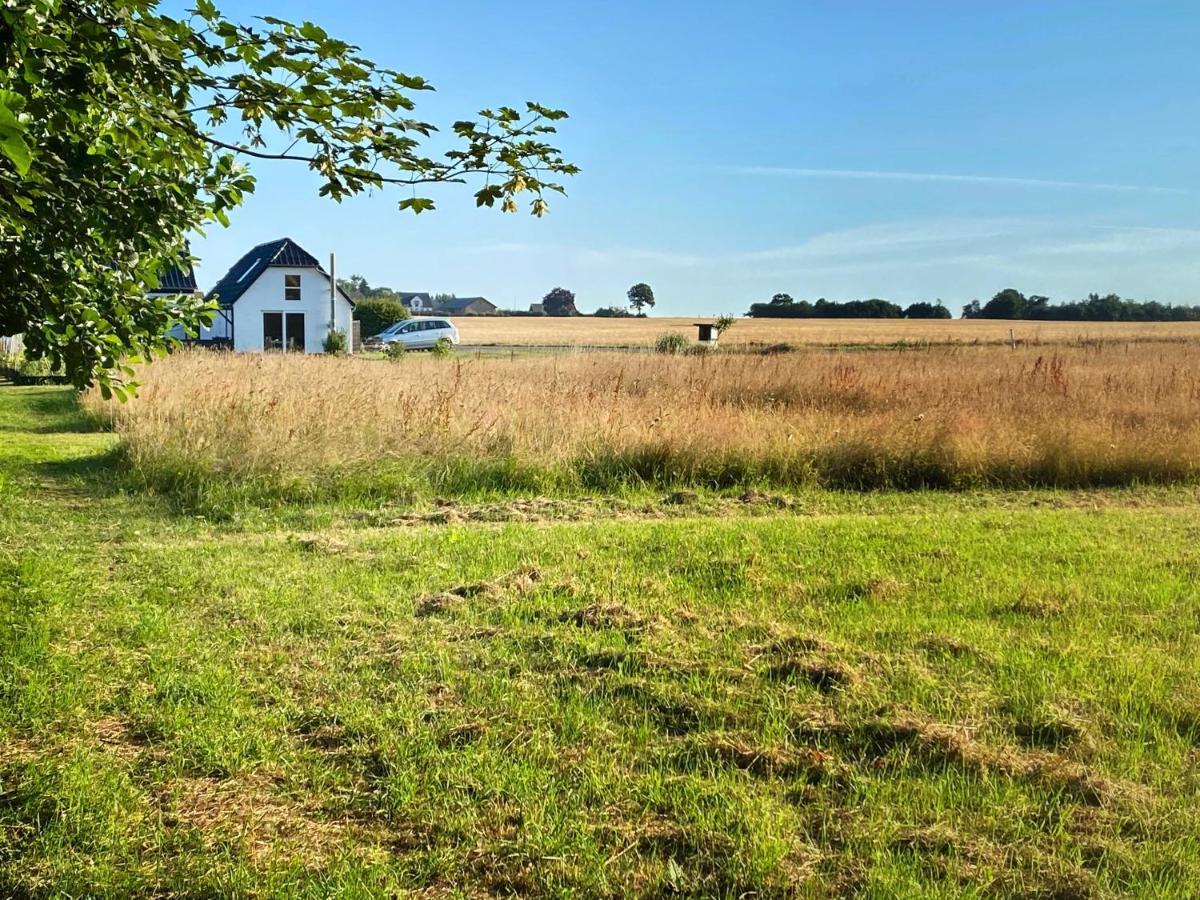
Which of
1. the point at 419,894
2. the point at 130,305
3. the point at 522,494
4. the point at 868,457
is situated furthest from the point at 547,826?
the point at 868,457

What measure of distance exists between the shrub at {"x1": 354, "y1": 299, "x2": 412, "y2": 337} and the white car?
9486 mm

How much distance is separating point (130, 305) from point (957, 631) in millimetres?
4987

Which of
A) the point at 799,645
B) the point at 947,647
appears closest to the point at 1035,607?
the point at 947,647

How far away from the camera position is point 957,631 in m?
4.89

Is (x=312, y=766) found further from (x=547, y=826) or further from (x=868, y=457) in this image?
(x=868, y=457)

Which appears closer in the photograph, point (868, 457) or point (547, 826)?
point (547, 826)

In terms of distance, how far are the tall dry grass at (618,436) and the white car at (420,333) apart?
96.3ft

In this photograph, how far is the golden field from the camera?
45062 millimetres

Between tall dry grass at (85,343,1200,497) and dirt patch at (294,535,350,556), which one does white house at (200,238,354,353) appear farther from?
dirt patch at (294,535,350,556)

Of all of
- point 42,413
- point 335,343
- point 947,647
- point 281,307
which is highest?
point 281,307

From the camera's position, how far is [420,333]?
143 feet

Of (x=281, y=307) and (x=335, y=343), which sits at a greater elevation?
(x=281, y=307)

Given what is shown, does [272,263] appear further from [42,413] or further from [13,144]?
[13,144]

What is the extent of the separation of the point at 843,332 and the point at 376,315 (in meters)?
28.6
